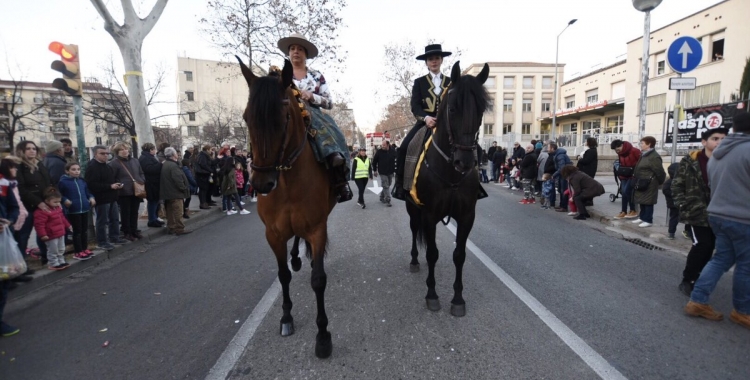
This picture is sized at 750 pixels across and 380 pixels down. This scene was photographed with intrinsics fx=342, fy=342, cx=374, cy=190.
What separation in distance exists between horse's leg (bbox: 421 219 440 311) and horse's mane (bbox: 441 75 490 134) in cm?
133

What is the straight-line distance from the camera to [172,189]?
777cm

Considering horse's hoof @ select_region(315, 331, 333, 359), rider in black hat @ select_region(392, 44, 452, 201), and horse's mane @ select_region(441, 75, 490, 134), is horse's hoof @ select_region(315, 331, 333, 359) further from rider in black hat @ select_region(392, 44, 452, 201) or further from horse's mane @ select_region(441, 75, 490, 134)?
rider in black hat @ select_region(392, 44, 452, 201)

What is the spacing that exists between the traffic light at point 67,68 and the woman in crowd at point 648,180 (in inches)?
433

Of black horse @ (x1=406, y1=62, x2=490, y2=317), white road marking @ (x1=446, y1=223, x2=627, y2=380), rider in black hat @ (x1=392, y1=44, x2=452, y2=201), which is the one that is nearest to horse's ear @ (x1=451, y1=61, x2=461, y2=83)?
black horse @ (x1=406, y1=62, x2=490, y2=317)

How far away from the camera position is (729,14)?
21.8m

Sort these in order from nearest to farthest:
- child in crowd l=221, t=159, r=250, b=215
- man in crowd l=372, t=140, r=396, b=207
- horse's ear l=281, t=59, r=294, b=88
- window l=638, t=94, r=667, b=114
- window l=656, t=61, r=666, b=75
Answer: horse's ear l=281, t=59, r=294, b=88 < child in crowd l=221, t=159, r=250, b=215 < man in crowd l=372, t=140, r=396, b=207 < window l=638, t=94, r=667, b=114 < window l=656, t=61, r=666, b=75

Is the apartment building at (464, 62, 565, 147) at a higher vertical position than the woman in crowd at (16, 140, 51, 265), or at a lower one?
higher

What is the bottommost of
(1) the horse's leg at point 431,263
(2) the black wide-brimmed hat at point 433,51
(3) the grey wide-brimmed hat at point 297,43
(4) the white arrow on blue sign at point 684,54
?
(1) the horse's leg at point 431,263

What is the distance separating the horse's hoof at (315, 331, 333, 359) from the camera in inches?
113

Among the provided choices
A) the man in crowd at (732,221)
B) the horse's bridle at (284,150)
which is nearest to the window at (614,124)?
the man in crowd at (732,221)

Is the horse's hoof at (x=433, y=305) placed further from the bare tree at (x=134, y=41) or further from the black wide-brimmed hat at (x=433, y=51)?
the bare tree at (x=134, y=41)

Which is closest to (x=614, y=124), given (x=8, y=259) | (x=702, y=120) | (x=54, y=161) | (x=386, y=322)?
(x=702, y=120)

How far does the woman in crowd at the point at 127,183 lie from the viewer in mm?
6895

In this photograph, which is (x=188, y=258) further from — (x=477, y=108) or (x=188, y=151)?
(x=188, y=151)
